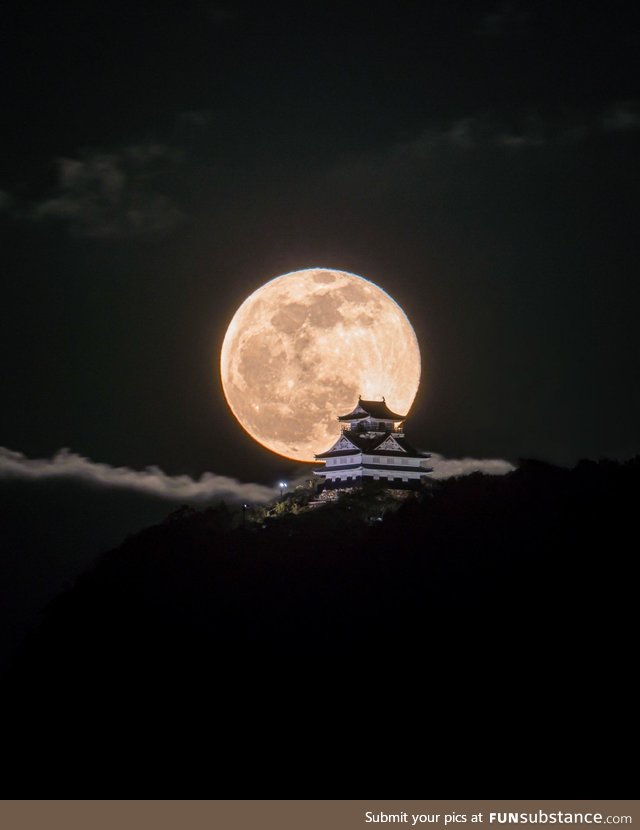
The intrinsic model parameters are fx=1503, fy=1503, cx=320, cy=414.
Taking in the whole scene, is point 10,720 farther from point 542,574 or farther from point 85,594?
point 542,574

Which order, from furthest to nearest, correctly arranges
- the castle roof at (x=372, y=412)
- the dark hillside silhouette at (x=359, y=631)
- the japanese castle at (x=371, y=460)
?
the castle roof at (x=372, y=412) < the japanese castle at (x=371, y=460) < the dark hillside silhouette at (x=359, y=631)

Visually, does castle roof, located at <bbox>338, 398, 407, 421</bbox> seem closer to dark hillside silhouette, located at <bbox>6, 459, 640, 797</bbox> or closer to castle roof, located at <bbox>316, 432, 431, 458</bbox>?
castle roof, located at <bbox>316, 432, 431, 458</bbox>

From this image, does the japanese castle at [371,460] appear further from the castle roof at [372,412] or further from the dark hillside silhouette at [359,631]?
the dark hillside silhouette at [359,631]

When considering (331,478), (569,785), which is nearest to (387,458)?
(331,478)

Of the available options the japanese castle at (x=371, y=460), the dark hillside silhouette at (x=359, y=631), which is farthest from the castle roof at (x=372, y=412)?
the dark hillside silhouette at (x=359, y=631)

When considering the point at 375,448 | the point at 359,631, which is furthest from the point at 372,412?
the point at 359,631

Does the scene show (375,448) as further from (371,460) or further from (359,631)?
(359,631)
